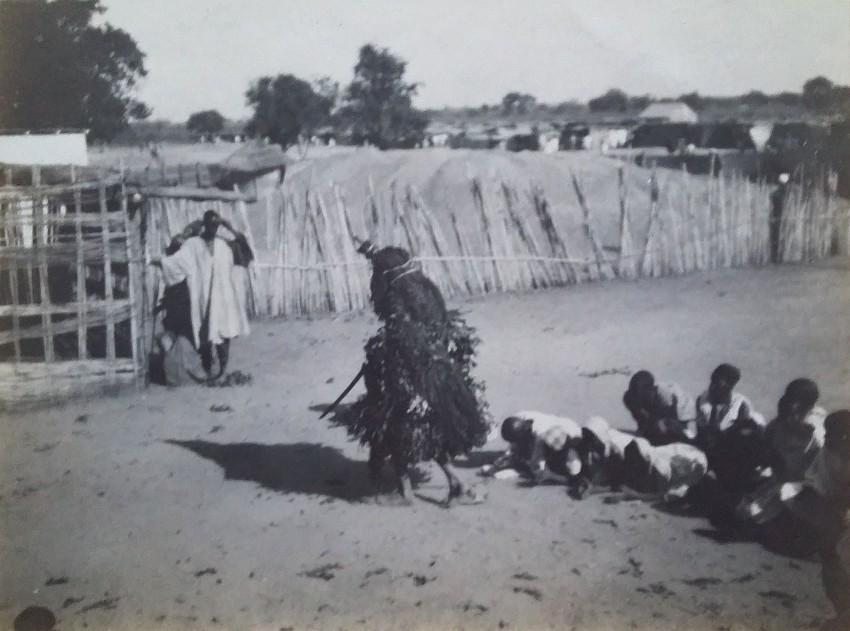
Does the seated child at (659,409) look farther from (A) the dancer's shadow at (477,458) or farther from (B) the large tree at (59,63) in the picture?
(B) the large tree at (59,63)

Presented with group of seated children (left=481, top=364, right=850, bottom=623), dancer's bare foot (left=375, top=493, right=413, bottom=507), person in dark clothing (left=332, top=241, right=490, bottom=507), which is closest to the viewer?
group of seated children (left=481, top=364, right=850, bottom=623)

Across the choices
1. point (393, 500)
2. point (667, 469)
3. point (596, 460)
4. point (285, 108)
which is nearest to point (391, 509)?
point (393, 500)

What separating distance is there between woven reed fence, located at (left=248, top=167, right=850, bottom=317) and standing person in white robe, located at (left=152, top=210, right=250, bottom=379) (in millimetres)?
105

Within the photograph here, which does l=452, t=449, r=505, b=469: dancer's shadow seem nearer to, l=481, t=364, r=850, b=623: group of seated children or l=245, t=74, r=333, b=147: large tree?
l=481, t=364, r=850, b=623: group of seated children

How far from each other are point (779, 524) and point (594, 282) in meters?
1.15

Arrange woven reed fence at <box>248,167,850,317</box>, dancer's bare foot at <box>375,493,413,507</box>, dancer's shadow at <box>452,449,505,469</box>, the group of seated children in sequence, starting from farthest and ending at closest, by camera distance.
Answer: woven reed fence at <box>248,167,850,317</box> < dancer's shadow at <box>452,449,505,469</box> < dancer's bare foot at <box>375,493,413,507</box> < the group of seated children

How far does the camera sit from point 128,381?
3404mm

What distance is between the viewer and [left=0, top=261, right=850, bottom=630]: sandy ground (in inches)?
101

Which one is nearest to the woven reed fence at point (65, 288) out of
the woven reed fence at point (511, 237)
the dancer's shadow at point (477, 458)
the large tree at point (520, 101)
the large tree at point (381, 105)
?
the woven reed fence at point (511, 237)

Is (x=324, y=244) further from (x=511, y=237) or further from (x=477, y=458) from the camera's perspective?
(x=477, y=458)

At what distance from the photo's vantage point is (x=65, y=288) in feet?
11.0

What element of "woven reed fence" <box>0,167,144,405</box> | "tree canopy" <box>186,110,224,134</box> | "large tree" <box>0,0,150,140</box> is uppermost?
"large tree" <box>0,0,150,140</box>

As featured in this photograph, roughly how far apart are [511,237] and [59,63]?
1.86 meters

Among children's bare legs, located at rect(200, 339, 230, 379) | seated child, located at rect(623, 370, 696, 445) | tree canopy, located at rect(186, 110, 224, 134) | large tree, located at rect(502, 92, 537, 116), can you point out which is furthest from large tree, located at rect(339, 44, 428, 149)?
seated child, located at rect(623, 370, 696, 445)
